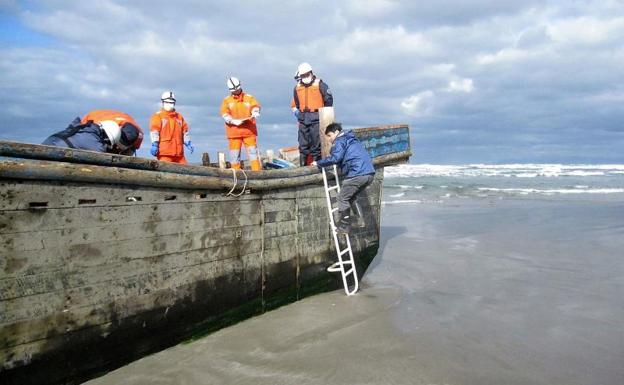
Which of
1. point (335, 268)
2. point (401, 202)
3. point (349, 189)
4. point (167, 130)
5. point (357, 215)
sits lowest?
point (335, 268)

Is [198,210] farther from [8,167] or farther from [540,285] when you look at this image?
[540,285]

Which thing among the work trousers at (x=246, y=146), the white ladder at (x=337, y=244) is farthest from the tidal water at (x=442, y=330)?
the work trousers at (x=246, y=146)

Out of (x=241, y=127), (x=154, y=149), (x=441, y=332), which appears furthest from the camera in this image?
(x=241, y=127)

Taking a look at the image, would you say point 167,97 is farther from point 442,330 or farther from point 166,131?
point 442,330

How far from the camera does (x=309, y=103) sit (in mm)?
8062

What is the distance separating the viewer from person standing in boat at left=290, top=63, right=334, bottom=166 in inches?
316

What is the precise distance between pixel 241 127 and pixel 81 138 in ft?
12.5

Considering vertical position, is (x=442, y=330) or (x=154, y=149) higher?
(x=154, y=149)

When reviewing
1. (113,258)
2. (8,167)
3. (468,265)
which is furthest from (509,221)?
(8,167)

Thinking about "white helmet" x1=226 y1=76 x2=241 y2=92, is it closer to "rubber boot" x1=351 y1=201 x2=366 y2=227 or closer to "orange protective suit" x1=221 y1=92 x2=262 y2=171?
A: "orange protective suit" x1=221 y1=92 x2=262 y2=171

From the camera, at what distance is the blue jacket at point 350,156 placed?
6645 millimetres

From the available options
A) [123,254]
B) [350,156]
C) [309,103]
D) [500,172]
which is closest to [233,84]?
[309,103]

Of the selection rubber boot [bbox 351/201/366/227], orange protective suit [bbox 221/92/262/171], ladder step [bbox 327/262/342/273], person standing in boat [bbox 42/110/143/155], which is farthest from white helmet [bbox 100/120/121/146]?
rubber boot [bbox 351/201/366/227]

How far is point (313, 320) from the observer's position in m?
5.83
